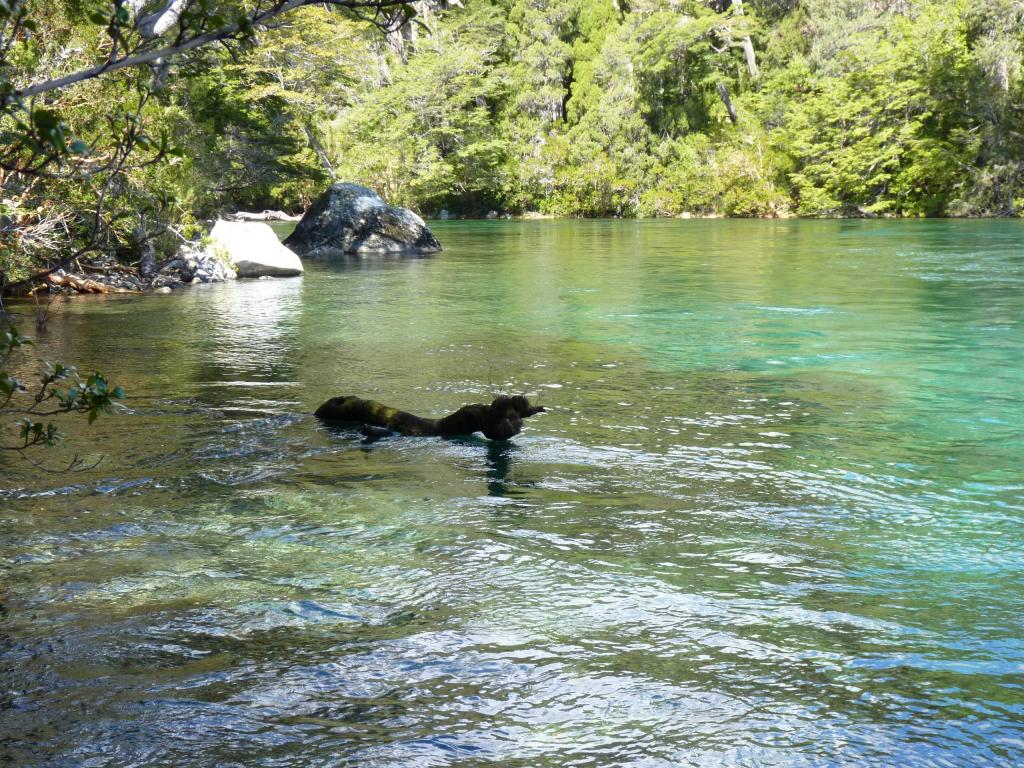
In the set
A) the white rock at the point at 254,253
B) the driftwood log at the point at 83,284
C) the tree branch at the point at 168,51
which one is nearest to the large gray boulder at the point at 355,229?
the white rock at the point at 254,253

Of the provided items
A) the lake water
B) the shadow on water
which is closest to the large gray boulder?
the lake water

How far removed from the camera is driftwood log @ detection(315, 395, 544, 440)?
6691mm

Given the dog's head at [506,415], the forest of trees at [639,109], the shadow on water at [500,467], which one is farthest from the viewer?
the forest of trees at [639,109]

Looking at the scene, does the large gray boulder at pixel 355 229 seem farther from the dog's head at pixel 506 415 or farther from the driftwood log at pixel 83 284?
the dog's head at pixel 506 415

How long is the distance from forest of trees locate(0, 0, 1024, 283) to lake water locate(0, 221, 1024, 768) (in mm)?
20688

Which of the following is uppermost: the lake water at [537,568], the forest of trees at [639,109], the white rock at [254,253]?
the forest of trees at [639,109]

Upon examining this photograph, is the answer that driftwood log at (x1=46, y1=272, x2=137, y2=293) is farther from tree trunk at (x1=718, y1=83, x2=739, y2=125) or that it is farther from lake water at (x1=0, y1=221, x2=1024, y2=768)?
tree trunk at (x1=718, y1=83, x2=739, y2=125)

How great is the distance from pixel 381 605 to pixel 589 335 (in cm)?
805

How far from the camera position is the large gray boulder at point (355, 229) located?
2644 centimetres

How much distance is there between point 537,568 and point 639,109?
5486 cm

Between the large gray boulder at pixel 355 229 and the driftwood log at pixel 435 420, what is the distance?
19235 millimetres

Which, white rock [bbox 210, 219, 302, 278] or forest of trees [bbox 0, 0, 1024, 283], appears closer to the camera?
white rock [bbox 210, 219, 302, 278]

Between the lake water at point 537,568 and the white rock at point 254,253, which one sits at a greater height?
the white rock at point 254,253

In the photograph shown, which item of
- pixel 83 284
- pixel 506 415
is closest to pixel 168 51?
pixel 506 415
